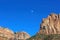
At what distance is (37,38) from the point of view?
18738 cm

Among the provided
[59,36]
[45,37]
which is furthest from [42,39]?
[59,36]

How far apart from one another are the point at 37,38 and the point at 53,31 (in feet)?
67.0

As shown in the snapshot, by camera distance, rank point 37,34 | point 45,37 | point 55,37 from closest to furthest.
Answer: point 55,37 → point 45,37 → point 37,34

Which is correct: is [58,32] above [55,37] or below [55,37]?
above

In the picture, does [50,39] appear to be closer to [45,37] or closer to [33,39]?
[45,37]

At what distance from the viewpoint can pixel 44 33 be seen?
198 meters

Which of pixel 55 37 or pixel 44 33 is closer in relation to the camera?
pixel 55 37

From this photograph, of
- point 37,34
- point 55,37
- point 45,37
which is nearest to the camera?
point 55,37

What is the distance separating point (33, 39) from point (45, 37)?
44.0 feet

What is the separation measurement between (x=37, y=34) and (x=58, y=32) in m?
20.1

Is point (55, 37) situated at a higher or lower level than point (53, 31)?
lower

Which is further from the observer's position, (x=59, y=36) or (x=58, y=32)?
(x=58, y=32)

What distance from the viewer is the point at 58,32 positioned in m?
199

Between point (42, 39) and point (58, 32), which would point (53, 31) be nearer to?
point (58, 32)
